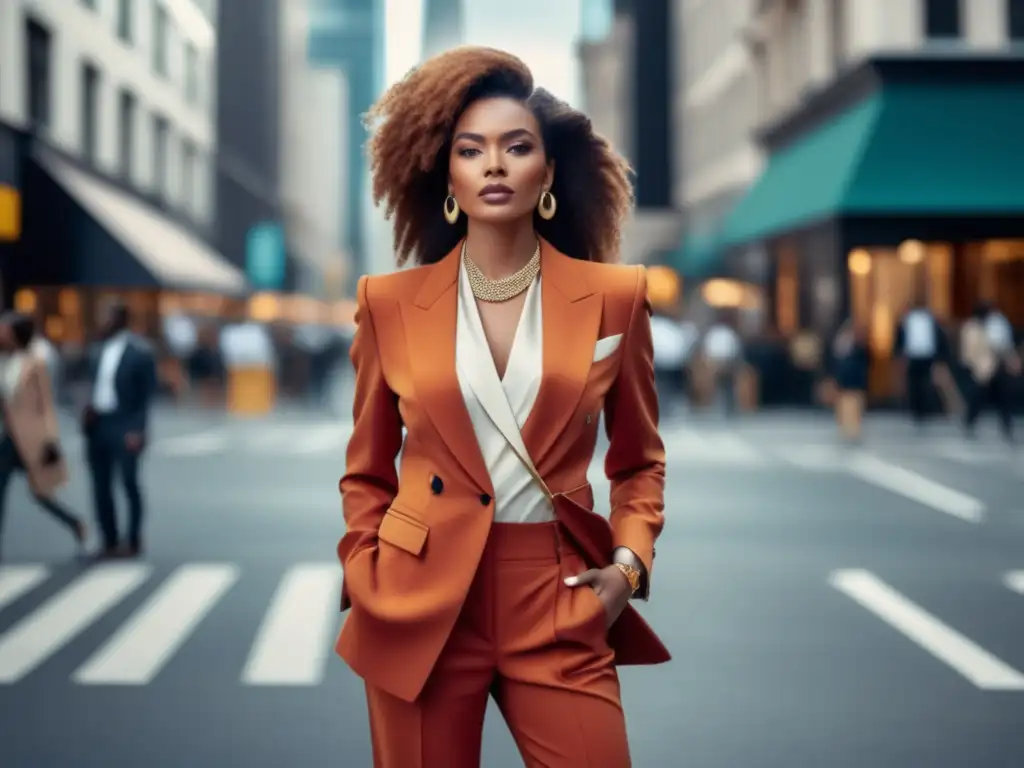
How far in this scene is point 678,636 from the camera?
27.8ft

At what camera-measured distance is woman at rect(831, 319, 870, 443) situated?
71.4 ft

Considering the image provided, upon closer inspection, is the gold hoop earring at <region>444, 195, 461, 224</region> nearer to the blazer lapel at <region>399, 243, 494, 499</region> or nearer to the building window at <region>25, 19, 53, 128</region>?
the blazer lapel at <region>399, 243, 494, 499</region>

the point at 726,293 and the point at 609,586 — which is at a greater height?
the point at 726,293

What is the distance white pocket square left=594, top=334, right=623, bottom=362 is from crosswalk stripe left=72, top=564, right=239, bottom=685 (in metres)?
4.76

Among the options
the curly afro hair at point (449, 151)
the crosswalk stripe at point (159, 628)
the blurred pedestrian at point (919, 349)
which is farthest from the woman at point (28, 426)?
the blurred pedestrian at point (919, 349)

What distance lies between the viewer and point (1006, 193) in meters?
27.3

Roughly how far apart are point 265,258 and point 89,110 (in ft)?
111

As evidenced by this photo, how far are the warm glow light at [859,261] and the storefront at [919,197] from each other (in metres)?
0.02

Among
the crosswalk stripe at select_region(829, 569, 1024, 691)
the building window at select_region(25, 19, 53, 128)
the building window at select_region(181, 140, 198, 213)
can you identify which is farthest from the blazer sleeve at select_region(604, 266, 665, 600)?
the building window at select_region(181, 140, 198, 213)

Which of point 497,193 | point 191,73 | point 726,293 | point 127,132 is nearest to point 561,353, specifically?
point 497,193

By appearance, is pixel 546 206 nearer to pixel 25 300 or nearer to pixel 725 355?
pixel 725 355

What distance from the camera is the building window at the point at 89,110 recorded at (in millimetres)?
34562

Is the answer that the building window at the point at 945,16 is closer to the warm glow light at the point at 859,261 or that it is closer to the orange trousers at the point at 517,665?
the warm glow light at the point at 859,261

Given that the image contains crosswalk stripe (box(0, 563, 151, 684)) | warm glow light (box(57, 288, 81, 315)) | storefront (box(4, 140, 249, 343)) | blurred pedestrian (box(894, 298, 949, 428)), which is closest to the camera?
crosswalk stripe (box(0, 563, 151, 684))
